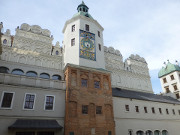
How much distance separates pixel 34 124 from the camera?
1549 centimetres

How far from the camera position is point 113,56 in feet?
117

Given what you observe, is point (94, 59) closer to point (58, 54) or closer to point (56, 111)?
point (58, 54)

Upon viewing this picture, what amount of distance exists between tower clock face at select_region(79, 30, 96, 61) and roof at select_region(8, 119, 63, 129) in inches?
455

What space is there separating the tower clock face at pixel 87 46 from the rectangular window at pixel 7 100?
12.0 metres

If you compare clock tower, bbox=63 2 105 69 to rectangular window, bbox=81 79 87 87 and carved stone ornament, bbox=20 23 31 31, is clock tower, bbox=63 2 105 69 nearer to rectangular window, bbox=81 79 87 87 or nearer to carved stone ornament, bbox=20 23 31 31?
rectangular window, bbox=81 79 87 87

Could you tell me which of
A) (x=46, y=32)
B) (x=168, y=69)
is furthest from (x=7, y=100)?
(x=168, y=69)

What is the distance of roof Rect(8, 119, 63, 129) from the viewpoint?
576 inches

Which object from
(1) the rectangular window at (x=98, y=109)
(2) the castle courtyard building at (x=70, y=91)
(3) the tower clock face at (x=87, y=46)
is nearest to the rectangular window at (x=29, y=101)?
(2) the castle courtyard building at (x=70, y=91)

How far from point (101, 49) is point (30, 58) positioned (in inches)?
514

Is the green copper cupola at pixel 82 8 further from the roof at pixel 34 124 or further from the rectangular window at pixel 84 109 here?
the roof at pixel 34 124

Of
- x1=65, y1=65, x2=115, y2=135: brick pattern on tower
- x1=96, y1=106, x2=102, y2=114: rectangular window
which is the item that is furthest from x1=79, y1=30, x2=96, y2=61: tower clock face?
x1=96, y1=106, x2=102, y2=114: rectangular window

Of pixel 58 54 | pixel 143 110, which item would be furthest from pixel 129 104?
pixel 58 54

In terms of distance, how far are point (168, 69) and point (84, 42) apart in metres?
33.0

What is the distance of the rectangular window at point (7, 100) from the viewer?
1588 cm
